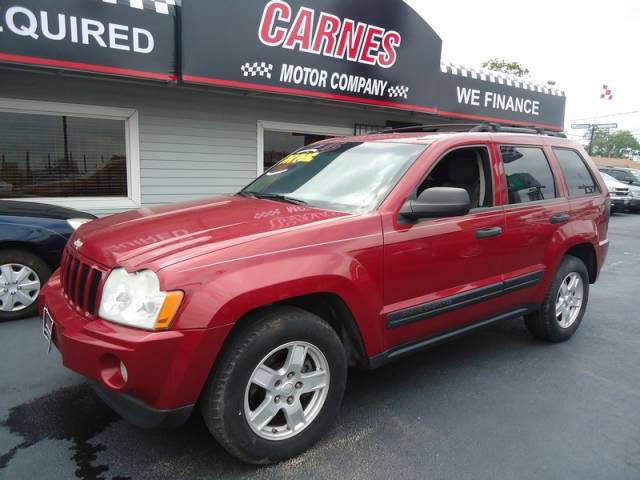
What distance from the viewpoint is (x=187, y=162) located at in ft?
26.4

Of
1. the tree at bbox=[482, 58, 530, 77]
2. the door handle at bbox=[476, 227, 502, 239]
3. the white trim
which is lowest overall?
the door handle at bbox=[476, 227, 502, 239]

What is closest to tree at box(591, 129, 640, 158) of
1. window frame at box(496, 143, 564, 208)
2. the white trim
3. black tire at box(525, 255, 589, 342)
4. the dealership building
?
the dealership building

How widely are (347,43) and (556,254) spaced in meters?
5.49

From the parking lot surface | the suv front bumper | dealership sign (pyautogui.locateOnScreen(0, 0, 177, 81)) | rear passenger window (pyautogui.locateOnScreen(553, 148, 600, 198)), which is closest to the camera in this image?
the suv front bumper

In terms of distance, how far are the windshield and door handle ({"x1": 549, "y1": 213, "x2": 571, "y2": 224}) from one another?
142cm

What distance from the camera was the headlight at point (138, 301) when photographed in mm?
2102

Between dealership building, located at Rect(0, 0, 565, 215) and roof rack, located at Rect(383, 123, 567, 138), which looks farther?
dealership building, located at Rect(0, 0, 565, 215)

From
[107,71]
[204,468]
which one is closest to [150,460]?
[204,468]

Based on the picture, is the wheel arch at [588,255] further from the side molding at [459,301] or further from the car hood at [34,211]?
the car hood at [34,211]

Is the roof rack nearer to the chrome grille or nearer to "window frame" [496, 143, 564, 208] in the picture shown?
"window frame" [496, 143, 564, 208]

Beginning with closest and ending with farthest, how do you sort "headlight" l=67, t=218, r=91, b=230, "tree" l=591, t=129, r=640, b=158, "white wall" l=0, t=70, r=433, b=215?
"headlight" l=67, t=218, r=91, b=230 < "white wall" l=0, t=70, r=433, b=215 < "tree" l=591, t=129, r=640, b=158

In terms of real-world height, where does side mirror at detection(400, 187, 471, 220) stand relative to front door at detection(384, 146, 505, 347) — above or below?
above

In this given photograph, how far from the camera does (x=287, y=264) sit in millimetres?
2375

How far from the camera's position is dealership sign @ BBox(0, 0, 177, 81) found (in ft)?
17.9
